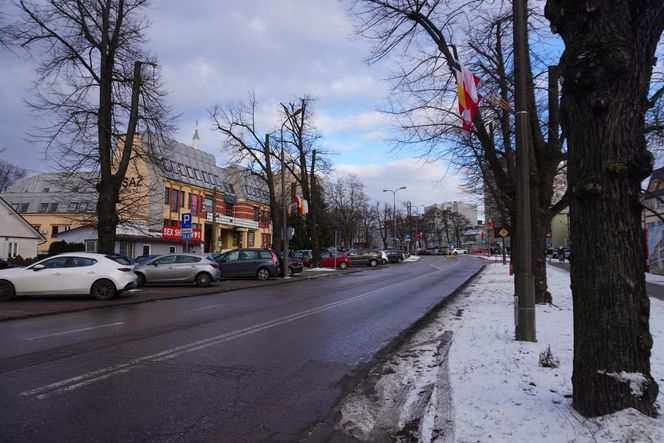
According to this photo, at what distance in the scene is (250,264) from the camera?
26.1 m

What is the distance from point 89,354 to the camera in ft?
24.0

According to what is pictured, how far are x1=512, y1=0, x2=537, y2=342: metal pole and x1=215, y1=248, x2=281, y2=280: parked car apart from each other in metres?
19.4

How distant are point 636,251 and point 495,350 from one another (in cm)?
347

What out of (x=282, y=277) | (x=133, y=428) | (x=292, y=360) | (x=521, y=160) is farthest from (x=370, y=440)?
(x=282, y=277)

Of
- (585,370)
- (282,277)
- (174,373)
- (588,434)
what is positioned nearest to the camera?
(588,434)

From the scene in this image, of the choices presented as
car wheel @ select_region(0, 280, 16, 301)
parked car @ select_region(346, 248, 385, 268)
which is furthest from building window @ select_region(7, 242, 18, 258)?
parked car @ select_region(346, 248, 385, 268)

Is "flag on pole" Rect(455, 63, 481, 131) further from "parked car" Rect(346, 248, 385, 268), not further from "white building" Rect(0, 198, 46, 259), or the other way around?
"white building" Rect(0, 198, 46, 259)

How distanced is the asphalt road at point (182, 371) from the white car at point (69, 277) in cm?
289

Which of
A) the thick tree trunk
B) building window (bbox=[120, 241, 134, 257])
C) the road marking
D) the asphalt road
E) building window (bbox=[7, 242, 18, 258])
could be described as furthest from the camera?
building window (bbox=[120, 241, 134, 257])

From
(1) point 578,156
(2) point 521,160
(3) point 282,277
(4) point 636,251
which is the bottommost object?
(3) point 282,277

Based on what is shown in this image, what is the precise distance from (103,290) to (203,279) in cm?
645

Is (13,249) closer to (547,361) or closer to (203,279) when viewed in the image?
(203,279)

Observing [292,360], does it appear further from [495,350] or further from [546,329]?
[546,329]

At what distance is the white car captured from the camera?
14.7 metres
